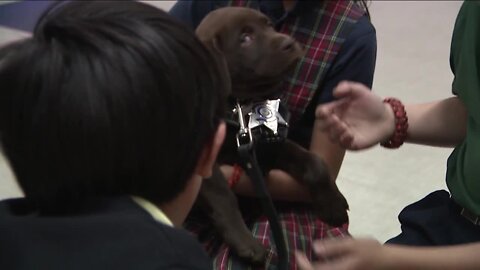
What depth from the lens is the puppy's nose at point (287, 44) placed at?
3.91 feet

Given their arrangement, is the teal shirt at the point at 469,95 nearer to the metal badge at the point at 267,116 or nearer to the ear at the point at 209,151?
the metal badge at the point at 267,116

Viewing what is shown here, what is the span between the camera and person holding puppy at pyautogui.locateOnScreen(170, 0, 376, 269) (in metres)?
1.17

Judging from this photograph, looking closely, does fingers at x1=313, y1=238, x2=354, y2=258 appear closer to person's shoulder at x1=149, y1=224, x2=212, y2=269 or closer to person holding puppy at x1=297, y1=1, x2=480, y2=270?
person holding puppy at x1=297, y1=1, x2=480, y2=270

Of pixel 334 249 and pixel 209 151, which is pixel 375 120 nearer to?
pixel 334 249

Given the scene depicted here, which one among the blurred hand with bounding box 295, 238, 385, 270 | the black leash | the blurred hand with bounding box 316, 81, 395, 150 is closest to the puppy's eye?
the blurred hand with bounding box 316, 81, 395, 150

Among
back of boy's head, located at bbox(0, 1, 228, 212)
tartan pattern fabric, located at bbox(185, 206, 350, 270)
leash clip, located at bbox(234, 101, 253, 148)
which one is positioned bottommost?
tartan pattern fabric, located at bbox(185, 206, 350, 270)

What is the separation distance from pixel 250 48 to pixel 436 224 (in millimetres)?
441

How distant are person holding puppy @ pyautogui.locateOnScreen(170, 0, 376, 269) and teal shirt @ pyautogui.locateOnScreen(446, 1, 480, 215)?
0.21 metres

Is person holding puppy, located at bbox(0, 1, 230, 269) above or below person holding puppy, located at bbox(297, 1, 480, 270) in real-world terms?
above

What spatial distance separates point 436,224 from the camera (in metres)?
1.07

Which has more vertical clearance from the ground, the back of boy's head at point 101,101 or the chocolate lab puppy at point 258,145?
the back of boy's head at point 101,101

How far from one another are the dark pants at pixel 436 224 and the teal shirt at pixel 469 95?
0.04m

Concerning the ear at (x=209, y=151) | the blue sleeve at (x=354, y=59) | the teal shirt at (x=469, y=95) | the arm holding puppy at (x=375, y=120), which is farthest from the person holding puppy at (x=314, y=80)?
the ear at (x=209, y=151)

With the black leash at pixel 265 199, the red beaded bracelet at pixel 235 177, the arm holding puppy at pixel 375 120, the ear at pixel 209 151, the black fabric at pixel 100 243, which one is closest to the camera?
the black fabric at pixel 100 243
